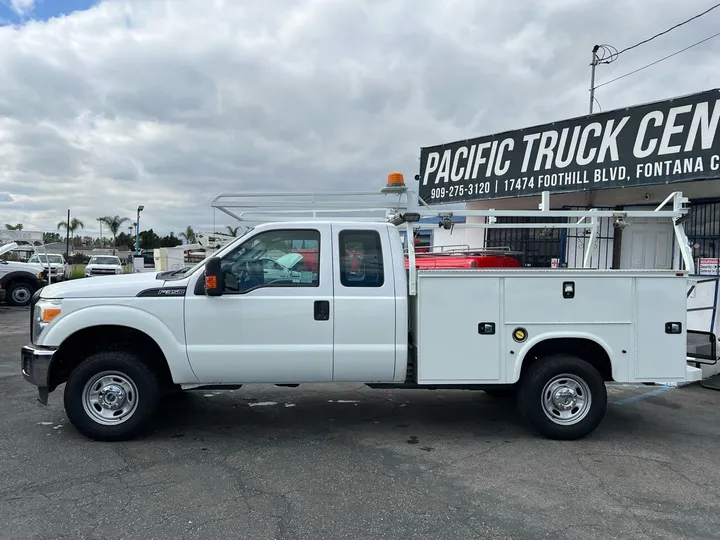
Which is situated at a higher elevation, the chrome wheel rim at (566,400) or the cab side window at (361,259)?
the cab side window at (361,259)

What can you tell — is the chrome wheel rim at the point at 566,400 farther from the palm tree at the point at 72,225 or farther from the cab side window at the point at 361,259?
the palm tree at the point at 72,225

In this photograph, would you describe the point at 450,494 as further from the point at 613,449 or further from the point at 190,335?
the point at 190,335

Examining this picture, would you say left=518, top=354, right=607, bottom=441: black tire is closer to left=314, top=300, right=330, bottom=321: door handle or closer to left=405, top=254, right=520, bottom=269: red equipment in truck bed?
left=314, top=300, right=330, bottom=321: door handle

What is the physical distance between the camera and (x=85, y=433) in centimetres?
501

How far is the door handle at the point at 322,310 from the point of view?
5.01m

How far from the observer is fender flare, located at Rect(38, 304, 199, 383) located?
194 inches

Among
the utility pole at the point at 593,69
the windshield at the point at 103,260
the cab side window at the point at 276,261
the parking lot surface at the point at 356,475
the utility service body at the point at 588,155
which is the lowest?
the parking lot surface at the point at 356,475

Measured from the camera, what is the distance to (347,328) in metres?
5.04

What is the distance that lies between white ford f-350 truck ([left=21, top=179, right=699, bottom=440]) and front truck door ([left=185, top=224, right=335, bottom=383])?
0.01 meters

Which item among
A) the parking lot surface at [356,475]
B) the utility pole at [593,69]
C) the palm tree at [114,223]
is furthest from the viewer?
the palm tree at [114,223]

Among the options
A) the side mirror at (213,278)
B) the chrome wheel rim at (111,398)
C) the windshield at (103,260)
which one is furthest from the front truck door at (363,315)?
the windshield at (103,260)

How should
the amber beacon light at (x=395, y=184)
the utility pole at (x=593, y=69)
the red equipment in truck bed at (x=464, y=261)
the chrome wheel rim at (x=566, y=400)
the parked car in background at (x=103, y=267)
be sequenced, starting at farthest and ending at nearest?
the parked car in background at (x=103, y=267) → the utility pole at (x=593, y=69) → the red equipment in truck bed at (x=464, y=261) → the amber beacon light at (x=395, y=184) → the chrome wheel rim at (x=566, y=400)

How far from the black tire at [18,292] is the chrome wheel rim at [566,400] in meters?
17.4

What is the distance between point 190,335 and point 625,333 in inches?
158
